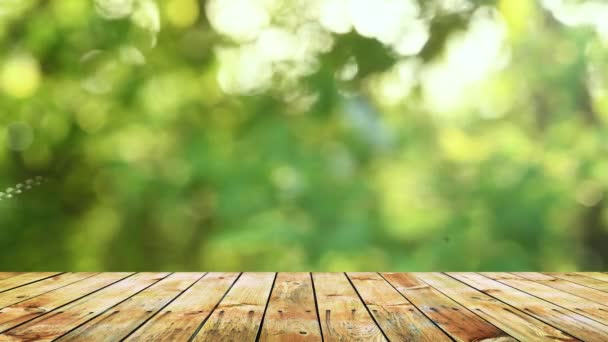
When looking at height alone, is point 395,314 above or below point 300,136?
below

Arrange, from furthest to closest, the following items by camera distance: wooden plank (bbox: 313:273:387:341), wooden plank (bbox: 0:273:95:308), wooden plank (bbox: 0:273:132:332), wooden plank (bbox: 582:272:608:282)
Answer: wooden plank (bbox: 582:272:608:282), wooden plank (bbox: 0:273:95:308), wooden plank (bbox: 0:273:132:332), wooden plank (bbox: 313:273:387:341)

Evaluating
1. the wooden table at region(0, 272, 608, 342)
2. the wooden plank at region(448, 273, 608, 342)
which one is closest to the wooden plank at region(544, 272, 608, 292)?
the wooden table at region(0, 272, 608, 342)

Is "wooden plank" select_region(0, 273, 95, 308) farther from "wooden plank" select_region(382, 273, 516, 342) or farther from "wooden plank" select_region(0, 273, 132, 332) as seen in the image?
"wooden plank" select_region(382, 273, 516, 342)

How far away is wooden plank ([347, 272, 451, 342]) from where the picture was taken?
123 cm

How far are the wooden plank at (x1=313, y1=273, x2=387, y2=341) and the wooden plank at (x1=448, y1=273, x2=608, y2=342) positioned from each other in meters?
0.40

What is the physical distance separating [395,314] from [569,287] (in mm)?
759

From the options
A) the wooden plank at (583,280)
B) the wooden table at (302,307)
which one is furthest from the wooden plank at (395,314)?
the wooden plank at (583,280)

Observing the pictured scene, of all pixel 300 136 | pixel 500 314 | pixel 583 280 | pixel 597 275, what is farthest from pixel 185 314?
pixel 597 275

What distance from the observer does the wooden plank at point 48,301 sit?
139 cm

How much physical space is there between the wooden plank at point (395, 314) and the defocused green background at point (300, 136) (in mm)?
457

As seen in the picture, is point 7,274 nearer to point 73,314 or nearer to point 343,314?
point 73,314

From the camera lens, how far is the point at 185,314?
1.43m

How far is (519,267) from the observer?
2.29 metres

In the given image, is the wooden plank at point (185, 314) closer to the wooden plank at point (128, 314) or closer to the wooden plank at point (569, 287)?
the wooden plank at point (128, 314)
